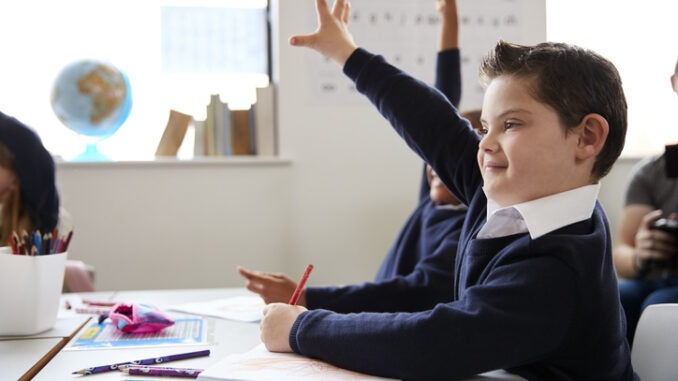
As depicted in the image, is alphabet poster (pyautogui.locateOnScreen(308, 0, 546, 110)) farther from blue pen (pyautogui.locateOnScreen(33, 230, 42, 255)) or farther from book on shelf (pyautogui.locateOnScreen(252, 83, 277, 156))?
blue pen (pyautogui.locateOnScreen(33, 230, 42, 255))

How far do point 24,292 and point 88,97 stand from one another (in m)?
1.77

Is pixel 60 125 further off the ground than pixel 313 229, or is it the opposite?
pixel 60 125

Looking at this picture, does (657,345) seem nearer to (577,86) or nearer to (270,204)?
(577,86)

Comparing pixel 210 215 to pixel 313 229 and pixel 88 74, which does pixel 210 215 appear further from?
pixel 88 74

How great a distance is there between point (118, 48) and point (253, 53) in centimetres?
60

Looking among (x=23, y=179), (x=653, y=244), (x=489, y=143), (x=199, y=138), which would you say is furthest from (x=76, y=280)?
(x=653, y=244)

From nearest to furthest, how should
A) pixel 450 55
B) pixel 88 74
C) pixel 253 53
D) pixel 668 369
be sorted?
1. pixel 668 369
2. pixel 450 55
3. pixel 88 74
4. pixel 253 53

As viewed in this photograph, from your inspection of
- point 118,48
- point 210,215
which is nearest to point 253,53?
point 118,48

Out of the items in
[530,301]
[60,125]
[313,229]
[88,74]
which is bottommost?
[313,229]

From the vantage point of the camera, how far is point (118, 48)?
3.01 m

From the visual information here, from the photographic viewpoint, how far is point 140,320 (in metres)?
1.12

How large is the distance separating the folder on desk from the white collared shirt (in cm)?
26

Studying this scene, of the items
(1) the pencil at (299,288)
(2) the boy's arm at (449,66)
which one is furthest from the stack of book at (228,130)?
(1) the pencil at (299,288)

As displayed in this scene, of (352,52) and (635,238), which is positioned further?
(635,238)
